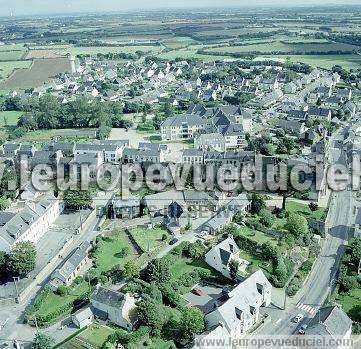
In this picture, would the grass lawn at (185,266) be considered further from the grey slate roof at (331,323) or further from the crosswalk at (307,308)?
the grey slate roof at (331,323)

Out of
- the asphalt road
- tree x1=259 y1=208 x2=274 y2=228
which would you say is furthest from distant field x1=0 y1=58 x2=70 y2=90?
the asphalt road

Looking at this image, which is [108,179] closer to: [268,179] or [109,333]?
[268,179]

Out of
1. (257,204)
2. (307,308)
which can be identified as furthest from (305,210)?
(307,308)

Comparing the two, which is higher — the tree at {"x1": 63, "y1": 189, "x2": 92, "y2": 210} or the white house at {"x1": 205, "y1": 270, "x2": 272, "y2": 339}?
the tree at {"x1": 63, "y1": 189, "x2": 92, "y2": 210}

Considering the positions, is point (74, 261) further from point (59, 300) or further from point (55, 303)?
point (55, 303)

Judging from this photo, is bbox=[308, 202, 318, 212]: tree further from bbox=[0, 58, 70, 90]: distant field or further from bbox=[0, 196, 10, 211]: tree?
bbox=[0, 58, 70, 90]: distant field

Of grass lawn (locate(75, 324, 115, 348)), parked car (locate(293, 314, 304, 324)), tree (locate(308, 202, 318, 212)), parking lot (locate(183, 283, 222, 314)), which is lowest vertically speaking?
grass lawn (locate(75, 324, 115, 348))
